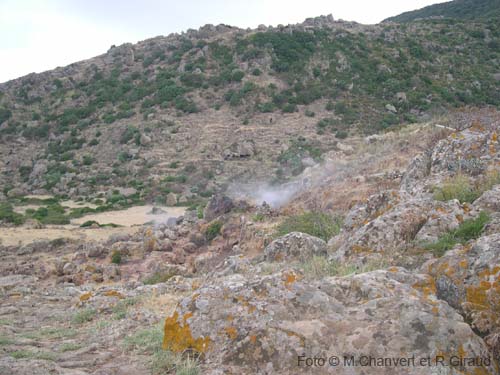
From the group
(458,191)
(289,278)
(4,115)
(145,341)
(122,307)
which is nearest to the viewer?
(289,278)

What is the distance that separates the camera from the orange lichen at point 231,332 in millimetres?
3311

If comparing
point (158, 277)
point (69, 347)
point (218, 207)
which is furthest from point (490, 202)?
point (218, 207)

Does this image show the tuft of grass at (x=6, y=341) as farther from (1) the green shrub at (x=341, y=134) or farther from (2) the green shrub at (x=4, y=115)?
(2) the green shrub at (x=4, y=115)

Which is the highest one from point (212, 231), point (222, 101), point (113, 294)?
point (222, 101)

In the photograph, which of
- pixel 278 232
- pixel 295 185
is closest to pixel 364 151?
pixel 295 185

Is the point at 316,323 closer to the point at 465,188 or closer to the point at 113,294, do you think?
the point at 465,188

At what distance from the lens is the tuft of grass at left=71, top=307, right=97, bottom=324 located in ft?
19.1

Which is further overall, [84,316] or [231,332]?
[84,316]

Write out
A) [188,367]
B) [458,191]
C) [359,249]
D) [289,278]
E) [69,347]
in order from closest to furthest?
[188,367], [289,278], [69,347], [359,249], [458,191]

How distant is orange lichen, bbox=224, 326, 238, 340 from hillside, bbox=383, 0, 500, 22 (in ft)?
186

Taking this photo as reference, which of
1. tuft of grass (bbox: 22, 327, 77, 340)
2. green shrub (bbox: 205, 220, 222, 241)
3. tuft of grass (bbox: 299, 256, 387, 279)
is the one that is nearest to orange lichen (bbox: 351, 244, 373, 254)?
tuft of grass (bbox: 299, 256, 387, 279)

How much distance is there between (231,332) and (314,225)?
213 inches

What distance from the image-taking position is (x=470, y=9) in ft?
206

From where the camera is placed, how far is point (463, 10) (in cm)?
6359
